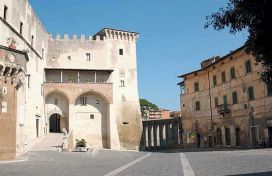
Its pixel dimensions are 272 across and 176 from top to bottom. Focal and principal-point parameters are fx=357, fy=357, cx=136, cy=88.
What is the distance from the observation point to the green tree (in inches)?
253

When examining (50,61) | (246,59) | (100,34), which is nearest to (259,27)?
(246,59)

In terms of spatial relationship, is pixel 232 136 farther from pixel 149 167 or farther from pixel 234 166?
pixel 149 167

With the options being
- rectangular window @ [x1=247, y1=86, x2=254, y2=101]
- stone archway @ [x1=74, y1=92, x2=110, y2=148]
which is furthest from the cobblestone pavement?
stone archway @ [x1=74, y1=92, x2=110, y2=148]

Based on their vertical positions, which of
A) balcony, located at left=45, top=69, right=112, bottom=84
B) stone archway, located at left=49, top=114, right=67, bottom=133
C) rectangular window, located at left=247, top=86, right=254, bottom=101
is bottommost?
stone archway, located at left=49, top=114, right=67, bottom=133

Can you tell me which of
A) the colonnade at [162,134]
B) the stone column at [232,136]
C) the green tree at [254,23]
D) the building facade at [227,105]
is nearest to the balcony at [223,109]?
the building facade at [227,105]

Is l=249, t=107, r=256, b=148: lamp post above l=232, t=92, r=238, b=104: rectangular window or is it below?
below

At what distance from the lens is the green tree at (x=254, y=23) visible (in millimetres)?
6414

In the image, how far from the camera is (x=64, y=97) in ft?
161

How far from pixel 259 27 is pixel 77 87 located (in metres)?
43.2

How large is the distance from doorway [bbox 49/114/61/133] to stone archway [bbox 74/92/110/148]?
8.46 feet

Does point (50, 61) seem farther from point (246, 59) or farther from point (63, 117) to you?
point (246, 59)

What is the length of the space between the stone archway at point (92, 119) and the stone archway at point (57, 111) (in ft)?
4.48

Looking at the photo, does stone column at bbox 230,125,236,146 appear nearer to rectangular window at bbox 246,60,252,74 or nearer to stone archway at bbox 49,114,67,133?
rectangular window at bbox 246,60,252,74

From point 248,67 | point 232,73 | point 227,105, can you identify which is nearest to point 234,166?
point 248,67
